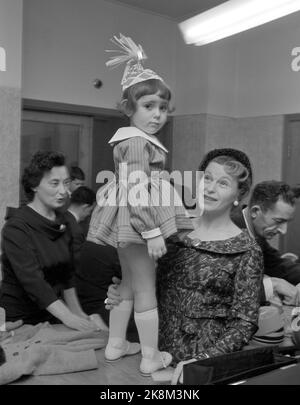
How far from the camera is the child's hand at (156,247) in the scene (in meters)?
1.29

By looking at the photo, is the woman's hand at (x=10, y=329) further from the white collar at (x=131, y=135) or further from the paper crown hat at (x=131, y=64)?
the paper crown hat at (x=131, y=64)

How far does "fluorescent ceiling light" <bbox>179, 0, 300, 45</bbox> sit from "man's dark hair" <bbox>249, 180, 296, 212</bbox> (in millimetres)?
926

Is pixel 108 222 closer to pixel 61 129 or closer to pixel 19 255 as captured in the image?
pixel 19 255

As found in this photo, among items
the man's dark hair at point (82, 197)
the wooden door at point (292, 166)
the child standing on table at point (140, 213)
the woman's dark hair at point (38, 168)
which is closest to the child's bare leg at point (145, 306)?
the child standing on table at point (140, 213)

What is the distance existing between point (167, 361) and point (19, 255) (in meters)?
0.77

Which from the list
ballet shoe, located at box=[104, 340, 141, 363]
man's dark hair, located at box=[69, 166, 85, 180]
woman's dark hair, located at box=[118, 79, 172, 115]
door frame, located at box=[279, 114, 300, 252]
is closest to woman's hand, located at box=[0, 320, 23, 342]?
ballet shoe, located at box=[104, 340, 141, 363]

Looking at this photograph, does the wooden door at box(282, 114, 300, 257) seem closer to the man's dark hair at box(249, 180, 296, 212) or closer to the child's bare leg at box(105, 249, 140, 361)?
the man's dark hair at box(249, 180, 296, 212)

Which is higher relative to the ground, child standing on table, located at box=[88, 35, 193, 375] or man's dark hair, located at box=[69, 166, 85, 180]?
man's dark hair, located at box=[69, 166, 85, 180]

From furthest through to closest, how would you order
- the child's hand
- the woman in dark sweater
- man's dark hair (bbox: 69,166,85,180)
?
man's dark hair (bbox: 69,166,85,180) < the woman in dark sweater < the child's hand

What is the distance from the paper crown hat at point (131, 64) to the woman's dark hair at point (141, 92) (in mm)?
17

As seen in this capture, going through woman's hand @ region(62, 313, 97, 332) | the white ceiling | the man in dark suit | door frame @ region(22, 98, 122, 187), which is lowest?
woman's hand @ region(62, 313, 97, 332)

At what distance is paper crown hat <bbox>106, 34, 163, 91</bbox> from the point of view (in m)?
1.46

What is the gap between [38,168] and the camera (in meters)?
2.03

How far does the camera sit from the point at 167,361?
1.39 metres
